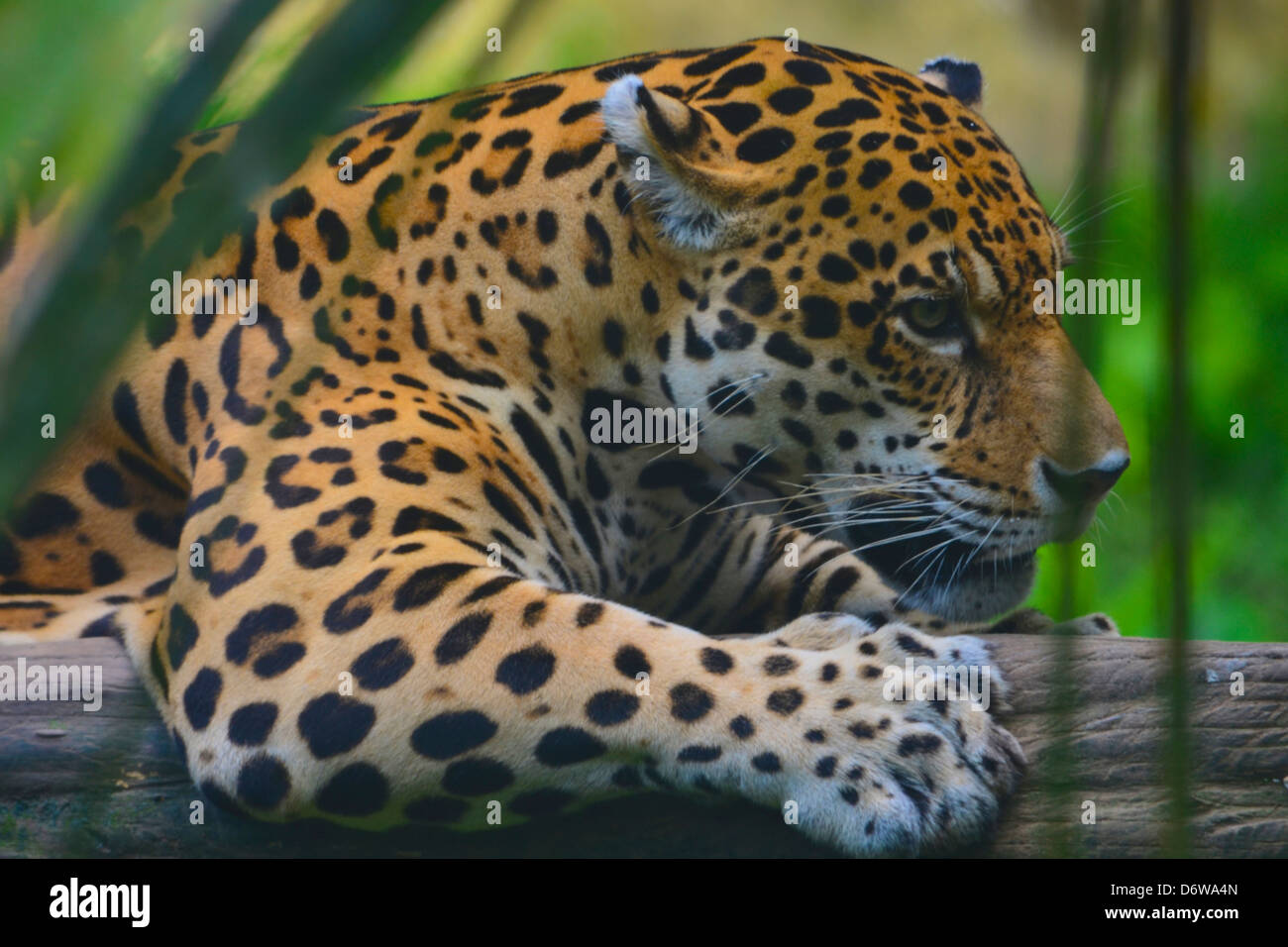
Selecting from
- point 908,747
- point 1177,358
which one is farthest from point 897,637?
point 1177,358

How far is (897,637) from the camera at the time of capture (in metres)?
3.21

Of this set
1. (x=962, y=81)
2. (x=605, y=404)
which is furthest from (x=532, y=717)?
(x=962, y=81)

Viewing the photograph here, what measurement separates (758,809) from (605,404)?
1414 mm

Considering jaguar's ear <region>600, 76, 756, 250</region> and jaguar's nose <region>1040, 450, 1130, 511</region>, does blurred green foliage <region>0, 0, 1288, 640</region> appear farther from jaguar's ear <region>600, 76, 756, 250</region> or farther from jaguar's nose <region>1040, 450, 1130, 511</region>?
jaguar's ear <region>600, 76, 756, 250</region>

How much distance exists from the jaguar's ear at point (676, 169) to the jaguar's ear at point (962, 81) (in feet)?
3.95

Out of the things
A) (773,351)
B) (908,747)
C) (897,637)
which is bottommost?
(908,747)

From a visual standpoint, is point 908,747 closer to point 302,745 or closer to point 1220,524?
point 302,745

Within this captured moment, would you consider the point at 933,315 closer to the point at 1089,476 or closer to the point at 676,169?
the point at 1089,476

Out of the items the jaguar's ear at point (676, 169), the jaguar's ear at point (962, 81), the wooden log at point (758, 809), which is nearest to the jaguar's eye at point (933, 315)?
the jaguar's ear at point (676, 169)

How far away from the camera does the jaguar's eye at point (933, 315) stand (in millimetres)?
3777

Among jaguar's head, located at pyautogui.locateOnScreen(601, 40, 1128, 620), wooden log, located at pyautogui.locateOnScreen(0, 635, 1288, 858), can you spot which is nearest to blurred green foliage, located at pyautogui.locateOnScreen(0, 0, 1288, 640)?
jaguar's head, located at pyautogui.locateOnScreen(601, 40, 1128, 620)

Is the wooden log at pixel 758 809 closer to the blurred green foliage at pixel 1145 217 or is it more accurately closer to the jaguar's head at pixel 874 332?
the blurred green foliage at pixel 1145 217

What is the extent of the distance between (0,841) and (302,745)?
75cm

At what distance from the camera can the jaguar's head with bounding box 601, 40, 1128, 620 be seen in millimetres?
3752
